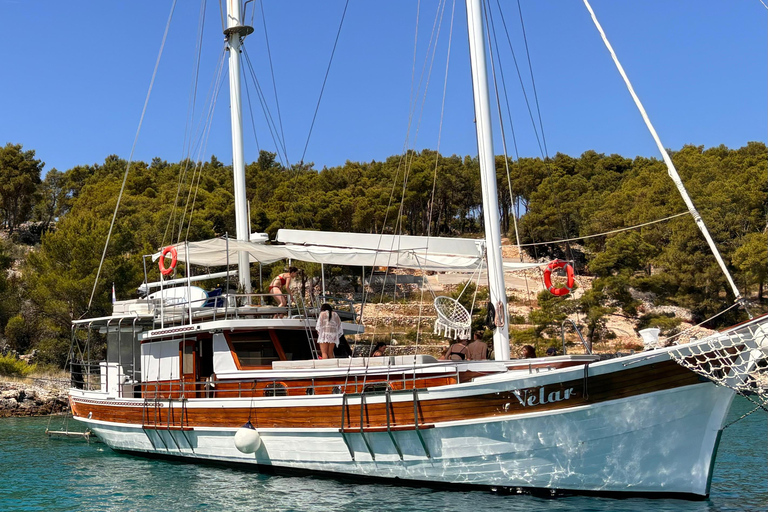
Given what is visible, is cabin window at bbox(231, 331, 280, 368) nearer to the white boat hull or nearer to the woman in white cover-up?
the woman in white cover-up

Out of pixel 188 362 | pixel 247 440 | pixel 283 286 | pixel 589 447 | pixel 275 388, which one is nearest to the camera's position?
pixel 589 447

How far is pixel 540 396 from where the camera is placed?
10.5m

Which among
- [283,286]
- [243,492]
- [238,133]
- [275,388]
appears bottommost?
[243,492]

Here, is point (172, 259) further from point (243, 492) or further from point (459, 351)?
point (459, 351)

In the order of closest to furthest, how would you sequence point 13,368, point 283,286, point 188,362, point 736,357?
point 736,357
point 188,362
point 283,286
point 13,368

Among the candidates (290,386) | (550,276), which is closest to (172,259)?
(290,386)

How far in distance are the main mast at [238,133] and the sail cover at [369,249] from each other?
1.49 meters

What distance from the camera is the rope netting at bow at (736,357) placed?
9594 mm

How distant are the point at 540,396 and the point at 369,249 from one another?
5.38m

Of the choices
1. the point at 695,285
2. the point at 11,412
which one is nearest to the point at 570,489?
the point at 11,412

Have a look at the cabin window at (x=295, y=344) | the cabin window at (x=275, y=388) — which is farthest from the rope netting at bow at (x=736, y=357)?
the cabin window at (x=295, y=344)

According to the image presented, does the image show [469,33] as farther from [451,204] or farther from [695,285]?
[451,204]

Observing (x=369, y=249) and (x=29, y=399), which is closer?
(x=369, y=249)

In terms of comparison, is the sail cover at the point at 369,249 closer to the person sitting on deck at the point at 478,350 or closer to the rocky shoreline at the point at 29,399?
the person sitting on deck at the point at 478,350
